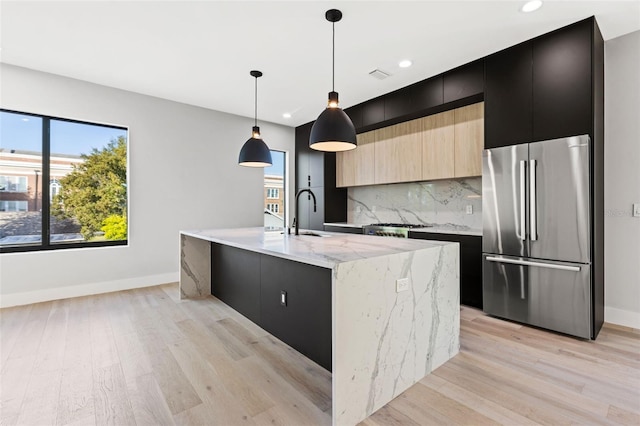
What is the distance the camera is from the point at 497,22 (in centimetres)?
272

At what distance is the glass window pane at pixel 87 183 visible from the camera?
3.96 m

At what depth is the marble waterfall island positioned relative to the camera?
1.62m

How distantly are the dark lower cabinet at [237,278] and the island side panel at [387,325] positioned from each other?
1.34 m

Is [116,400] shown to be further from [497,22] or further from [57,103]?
[497,22]

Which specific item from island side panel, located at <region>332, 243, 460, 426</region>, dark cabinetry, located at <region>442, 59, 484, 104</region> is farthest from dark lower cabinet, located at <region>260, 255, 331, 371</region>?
dark cabinetry, located at <region>442, 59, 484, 104</region>

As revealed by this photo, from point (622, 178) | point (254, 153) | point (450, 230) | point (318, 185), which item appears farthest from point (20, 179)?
point (622, 178)

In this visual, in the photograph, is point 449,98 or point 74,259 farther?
point 74,259

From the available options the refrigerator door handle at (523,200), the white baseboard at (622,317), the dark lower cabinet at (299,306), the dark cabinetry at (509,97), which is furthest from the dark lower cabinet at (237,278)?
the white baseboard at (622,317)

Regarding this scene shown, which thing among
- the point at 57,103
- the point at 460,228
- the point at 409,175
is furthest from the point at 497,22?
the point at 57,103

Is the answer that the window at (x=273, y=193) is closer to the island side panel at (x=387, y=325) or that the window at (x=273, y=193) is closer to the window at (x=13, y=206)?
the window at (x=13, y=206)

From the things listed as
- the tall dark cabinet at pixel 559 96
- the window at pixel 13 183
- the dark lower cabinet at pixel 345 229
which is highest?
the tall dark cabinet at pixel 559 96

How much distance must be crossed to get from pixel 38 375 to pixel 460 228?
14.5 feet

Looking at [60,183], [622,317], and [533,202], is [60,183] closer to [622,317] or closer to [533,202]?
[533,202]

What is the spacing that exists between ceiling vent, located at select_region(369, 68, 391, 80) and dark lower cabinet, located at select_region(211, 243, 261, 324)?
8.32 ft
